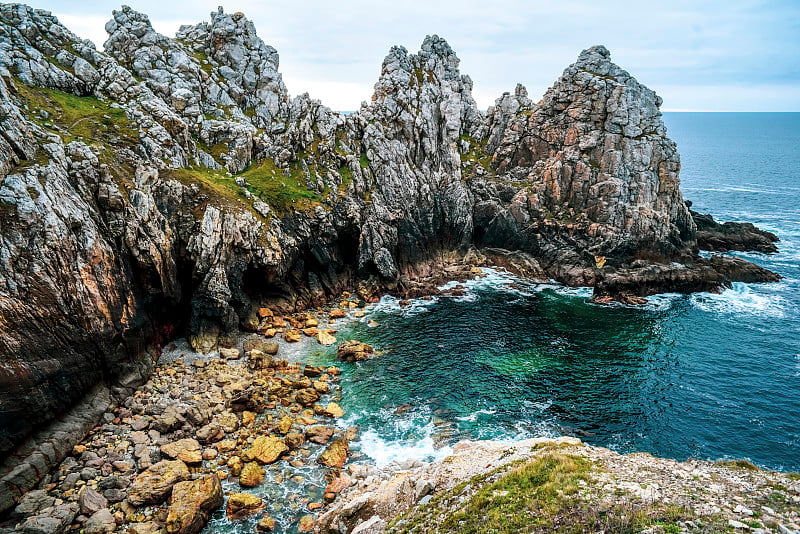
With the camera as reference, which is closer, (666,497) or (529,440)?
(666,497)

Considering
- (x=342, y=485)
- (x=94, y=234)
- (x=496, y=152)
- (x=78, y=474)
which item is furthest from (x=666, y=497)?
(x=496, y=152)

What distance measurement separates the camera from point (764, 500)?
17953 mm

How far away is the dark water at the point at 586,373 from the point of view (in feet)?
113

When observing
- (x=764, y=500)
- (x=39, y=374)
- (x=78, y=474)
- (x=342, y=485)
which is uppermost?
(x=39, y=374)

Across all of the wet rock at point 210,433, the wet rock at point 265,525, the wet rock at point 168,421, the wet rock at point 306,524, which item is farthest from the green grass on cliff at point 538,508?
the wet rock at point 168,421

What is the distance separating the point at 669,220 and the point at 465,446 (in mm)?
61490

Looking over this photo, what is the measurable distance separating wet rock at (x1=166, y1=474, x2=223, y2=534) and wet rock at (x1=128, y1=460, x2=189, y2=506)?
0.82m

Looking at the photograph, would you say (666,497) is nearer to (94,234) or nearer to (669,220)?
(94,234)

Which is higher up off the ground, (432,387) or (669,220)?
(669,220)

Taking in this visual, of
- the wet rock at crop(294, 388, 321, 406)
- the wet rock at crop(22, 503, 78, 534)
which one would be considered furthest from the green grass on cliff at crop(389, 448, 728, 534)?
the wet rock at crop(22, 503, 78, 534)

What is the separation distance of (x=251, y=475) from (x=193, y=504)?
4012mm

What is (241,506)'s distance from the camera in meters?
25.8

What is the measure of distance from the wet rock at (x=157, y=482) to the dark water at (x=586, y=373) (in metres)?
12.3

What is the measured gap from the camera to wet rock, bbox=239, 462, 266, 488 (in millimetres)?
27547
